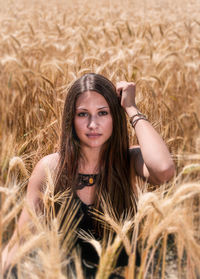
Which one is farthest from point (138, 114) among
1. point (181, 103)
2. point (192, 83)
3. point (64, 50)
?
point (64, 50)

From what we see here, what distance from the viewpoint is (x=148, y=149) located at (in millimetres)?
1234

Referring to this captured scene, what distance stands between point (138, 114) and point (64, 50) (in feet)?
6.82

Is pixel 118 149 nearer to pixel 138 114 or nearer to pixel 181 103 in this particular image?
pixel 138 114

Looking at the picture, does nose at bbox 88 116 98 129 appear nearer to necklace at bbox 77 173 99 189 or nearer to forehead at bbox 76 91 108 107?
forehead at bbox 76 91 108 107

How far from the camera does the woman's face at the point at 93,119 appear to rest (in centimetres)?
127

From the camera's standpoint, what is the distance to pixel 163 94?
6.86 feet

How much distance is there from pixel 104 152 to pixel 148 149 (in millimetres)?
264

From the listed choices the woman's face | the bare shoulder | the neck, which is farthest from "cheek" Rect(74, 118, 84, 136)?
the bare shoulder

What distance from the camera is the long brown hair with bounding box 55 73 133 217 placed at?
135 cm

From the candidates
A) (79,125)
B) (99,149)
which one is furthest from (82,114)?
(99,149)

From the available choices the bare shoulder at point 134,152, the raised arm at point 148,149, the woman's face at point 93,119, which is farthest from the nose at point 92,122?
the bare shoulder at point 134,152

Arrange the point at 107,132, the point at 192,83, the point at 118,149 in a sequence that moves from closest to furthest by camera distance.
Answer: the point at 107,132, the point at 118,149, the point at 192,83

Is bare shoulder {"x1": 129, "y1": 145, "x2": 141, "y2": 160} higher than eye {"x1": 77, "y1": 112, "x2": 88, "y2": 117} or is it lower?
lower

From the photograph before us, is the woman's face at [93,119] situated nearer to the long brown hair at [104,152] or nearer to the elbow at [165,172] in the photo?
the long brown hair at [104,152]
